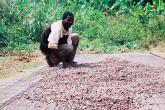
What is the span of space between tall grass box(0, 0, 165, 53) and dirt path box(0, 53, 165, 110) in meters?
3.14

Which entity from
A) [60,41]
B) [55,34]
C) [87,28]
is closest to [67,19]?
[55,34]

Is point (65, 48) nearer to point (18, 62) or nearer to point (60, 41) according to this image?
point (60, 41)

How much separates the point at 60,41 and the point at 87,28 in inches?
170

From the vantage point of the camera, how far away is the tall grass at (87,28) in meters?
6.70

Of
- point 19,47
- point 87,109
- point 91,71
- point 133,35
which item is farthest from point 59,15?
point 87,109

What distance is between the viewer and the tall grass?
6.70 meters

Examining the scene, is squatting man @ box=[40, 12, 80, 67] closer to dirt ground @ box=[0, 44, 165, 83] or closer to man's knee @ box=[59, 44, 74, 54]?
man's knee @ box=[59, 44, 74, 54]

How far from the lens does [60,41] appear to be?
381 cm

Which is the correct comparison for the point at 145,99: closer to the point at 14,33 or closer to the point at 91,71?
the point at 91,71

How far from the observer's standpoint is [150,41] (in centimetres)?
687

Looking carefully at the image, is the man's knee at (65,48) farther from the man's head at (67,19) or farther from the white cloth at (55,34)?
the man's head at (67,19)

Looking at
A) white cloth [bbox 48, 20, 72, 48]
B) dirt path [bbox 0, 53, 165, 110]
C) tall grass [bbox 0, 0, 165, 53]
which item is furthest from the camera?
tall grass [bbox 0, 0, 165, 53]

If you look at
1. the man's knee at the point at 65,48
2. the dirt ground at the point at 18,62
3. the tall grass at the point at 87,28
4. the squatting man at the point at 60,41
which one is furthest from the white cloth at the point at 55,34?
the tall grass at the point at 87,28

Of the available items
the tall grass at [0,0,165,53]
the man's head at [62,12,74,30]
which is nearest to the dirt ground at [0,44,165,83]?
the tall grass at [0,0,165,53]
